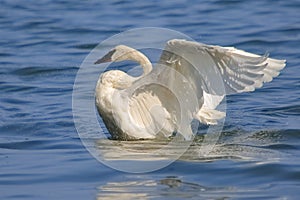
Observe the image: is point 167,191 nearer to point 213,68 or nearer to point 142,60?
point 213,68

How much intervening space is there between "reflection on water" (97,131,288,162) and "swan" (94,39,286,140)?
0.50 feet

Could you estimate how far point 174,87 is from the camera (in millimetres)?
8805

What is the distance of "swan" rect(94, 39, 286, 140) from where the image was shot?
8.26 metres

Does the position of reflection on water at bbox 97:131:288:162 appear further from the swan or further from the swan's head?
the swan's head

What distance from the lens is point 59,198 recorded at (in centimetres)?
704

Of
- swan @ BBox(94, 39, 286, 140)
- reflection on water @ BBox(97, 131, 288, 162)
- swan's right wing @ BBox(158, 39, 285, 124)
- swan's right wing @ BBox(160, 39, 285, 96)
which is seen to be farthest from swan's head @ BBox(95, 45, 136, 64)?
swan's right wing @ BBox(160, 39, 285, 96)

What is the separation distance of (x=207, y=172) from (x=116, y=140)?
162cm

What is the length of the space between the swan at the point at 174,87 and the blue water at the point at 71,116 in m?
0.40

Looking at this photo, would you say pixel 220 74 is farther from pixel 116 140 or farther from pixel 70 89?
pixel 70 89

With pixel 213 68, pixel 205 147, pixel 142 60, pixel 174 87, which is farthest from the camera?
pixel 142 60

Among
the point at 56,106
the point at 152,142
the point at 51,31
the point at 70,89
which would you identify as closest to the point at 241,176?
the point at 152,142

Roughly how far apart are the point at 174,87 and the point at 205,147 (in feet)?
2.08

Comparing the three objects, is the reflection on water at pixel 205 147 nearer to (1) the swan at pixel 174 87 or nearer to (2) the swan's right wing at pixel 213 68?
(1) the swan at pixel 174 87

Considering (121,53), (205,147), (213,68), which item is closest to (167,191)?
(213,68)
